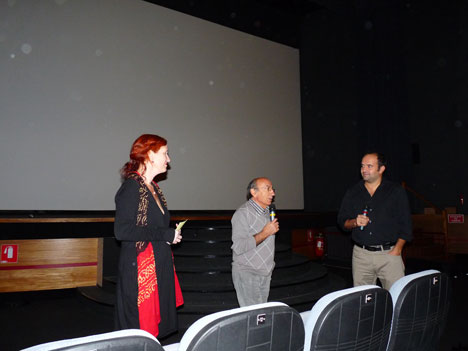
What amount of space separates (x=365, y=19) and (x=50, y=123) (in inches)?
268

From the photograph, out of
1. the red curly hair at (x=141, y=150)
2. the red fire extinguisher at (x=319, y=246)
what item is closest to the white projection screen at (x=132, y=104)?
the red fire extinguisher at (x=319, y=246)

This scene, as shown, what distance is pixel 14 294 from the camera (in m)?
4.39

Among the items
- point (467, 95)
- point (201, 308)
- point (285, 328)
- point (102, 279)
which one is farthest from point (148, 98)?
point (467, 95)

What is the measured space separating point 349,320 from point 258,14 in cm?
842

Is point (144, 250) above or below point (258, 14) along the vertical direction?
below

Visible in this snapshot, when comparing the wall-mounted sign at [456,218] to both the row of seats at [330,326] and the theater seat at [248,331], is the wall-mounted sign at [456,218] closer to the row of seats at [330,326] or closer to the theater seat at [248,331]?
the row of seats at [330,326]

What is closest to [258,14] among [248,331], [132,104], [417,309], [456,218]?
[132,104]

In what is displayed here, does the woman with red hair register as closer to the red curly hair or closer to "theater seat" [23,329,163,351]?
the red curly hair

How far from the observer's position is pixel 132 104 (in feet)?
21.7

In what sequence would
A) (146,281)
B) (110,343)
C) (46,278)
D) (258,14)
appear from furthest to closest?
(258,14) < (46,278) < (146,281) < (110,343)

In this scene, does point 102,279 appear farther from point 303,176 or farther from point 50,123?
point 303,176

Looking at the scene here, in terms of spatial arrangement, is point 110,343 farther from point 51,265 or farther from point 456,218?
point 456,218

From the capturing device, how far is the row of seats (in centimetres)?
89

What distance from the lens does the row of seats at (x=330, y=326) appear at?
887mm
